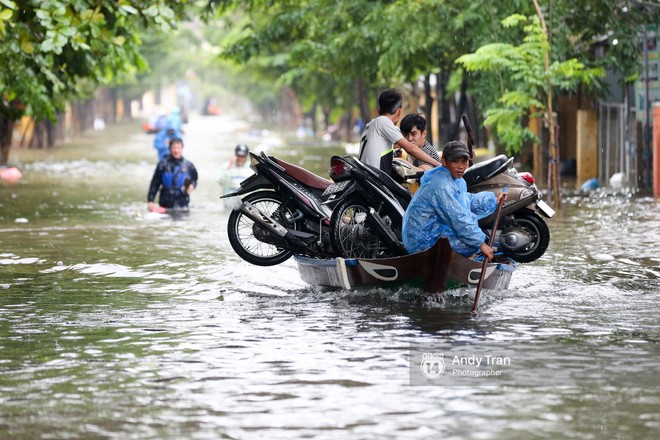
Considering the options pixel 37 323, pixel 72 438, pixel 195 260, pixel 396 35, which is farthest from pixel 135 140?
pixel 72 438

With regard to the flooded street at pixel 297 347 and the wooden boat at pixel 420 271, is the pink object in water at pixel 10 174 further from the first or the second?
the wooden boat at pixel 420 271

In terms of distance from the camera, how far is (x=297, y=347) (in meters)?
9.30

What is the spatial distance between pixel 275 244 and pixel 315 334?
9.42 feet

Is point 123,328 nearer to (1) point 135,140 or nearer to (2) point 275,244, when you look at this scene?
(2) point 275,244

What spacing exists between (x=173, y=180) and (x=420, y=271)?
877 cm

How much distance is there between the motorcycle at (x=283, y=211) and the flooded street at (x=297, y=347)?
37cm

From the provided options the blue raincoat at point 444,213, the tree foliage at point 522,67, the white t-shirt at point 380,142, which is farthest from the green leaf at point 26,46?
the blue raincoat at point 444,213

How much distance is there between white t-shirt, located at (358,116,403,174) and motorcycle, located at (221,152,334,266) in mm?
475

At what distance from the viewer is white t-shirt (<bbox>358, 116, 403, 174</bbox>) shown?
12.3 metres

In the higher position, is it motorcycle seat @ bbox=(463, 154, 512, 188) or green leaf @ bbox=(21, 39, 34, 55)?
green leaf @ bbox=(21, 39, 34, 55)

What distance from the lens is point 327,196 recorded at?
40.2 feet

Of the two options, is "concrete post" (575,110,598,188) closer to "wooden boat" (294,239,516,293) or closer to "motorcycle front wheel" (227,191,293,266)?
"motorcycle front wheel" (227,191,293,266)

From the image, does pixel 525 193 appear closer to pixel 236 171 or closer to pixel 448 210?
pixel 448 210

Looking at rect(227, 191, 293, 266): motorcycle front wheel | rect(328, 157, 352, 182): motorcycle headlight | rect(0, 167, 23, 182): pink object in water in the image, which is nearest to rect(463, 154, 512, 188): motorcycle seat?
rect(328, 157, 352, 182): motorcycle headlight
